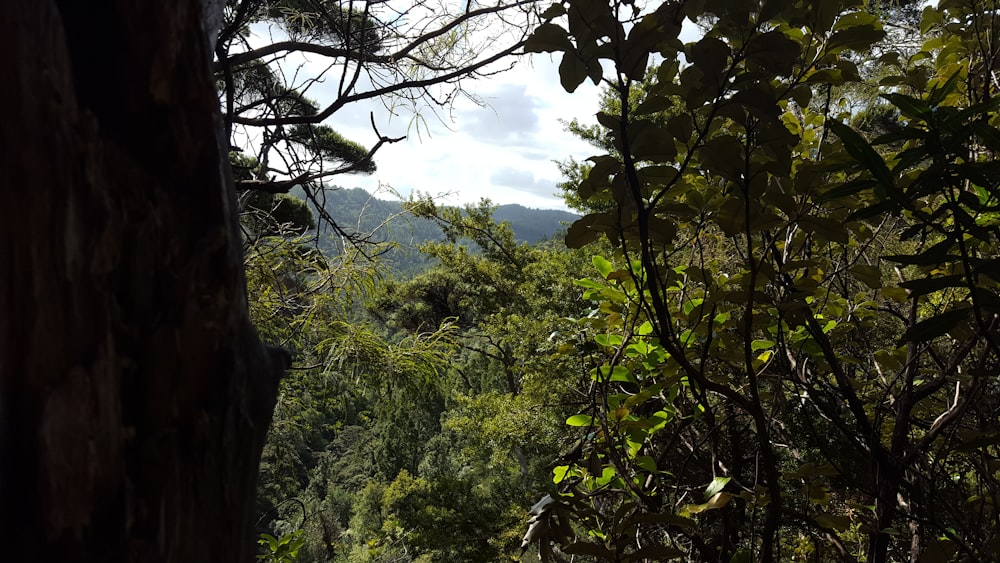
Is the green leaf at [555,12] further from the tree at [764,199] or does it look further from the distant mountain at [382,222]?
the distant mountain at [382,222]

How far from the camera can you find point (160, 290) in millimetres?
280

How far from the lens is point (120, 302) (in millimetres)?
267

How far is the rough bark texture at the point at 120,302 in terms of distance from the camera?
0.76 feet

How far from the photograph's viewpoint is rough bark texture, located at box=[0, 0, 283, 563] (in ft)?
0.76

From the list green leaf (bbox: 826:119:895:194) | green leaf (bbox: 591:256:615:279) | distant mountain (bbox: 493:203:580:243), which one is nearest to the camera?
green leaf (bbox: 826:119:895:194)

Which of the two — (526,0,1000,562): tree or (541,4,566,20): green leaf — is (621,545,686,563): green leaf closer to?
(526,0,1000,562): tree

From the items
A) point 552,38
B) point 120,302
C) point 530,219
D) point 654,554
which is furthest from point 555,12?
point 530,219

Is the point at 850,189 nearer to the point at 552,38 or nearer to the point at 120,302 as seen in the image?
the point at 552,38

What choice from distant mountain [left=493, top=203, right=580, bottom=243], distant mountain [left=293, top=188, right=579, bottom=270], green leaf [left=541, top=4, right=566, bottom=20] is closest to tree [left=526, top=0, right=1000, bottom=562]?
green leaf [left=541, top=4, right=566, bottom=20]

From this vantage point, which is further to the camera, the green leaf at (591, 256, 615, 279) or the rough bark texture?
the green leaf at (591, 256, 615, 279)

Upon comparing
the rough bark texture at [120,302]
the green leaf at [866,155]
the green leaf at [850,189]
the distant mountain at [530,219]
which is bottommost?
the rough bark texture at [120,302]

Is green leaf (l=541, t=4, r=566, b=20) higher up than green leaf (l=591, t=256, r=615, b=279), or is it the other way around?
green leaf (l=541, t=4, r=566, b=20)

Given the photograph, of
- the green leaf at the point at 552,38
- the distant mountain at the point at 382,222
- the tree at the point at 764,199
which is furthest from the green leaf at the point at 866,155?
the distant mountain at the point at 382,222

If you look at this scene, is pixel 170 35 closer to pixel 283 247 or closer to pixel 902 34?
pixel 283 247
